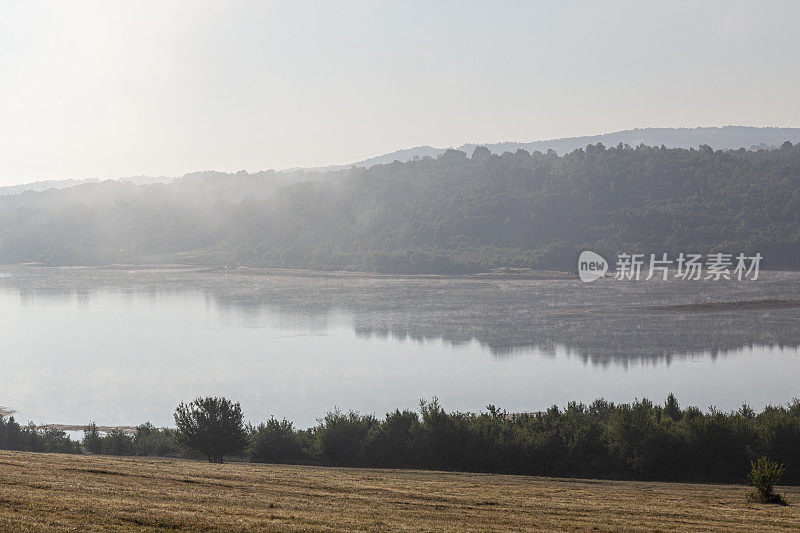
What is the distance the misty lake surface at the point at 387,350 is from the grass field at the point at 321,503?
1566cm

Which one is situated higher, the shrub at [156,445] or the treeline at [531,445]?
the treeline at [531,445]

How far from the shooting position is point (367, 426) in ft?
75.0

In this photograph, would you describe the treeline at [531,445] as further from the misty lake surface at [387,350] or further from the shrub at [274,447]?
the misty lake surface at [387,350]

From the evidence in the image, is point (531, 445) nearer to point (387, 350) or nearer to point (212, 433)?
point (212, 433)

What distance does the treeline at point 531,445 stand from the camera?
1956cm

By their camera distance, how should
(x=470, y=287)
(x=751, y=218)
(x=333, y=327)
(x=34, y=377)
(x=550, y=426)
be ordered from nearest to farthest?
(x=550, y=426) < (x=34, y=377) < (x=333, y=327) < (x=470, y=287) < (x=751, y=218)

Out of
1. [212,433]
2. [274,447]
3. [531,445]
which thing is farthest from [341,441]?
[531,445]

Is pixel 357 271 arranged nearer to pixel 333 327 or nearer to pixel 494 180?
pixel 494 180

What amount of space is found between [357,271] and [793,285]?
58.9 metres

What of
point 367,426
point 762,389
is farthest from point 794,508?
point 762,389

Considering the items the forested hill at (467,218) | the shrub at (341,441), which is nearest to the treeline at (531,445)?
the shrub at (341,441)

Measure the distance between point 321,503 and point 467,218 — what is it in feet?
405

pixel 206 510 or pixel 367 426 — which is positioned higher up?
pixel 206 510

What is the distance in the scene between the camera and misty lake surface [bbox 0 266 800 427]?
33.9 meters
